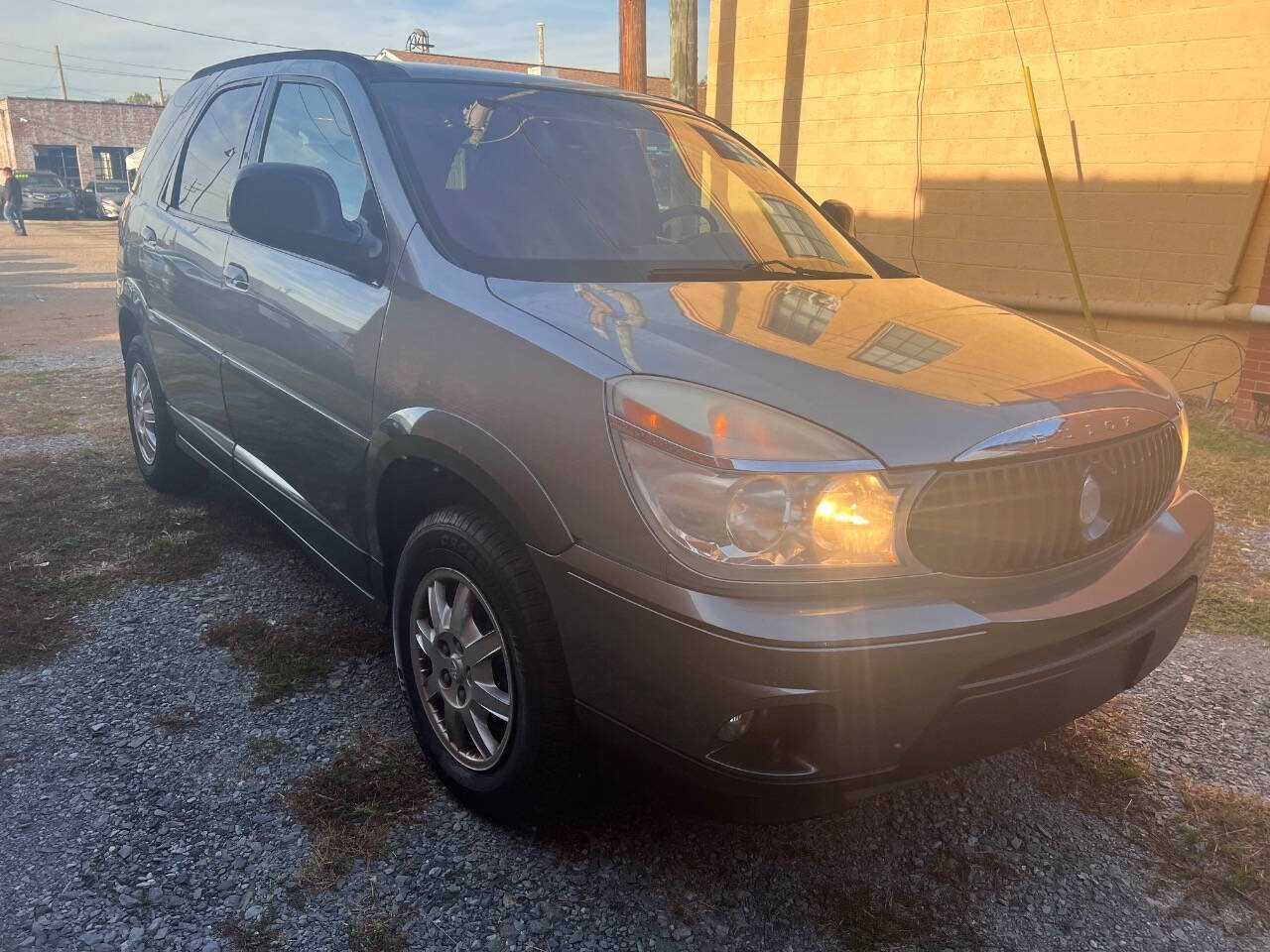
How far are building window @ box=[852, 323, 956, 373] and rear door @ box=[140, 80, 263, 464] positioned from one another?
7.80 feet

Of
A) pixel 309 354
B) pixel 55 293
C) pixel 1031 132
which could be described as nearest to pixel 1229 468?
pixel 1031 132

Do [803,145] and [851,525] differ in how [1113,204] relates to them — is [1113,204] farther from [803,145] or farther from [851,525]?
[851,525]

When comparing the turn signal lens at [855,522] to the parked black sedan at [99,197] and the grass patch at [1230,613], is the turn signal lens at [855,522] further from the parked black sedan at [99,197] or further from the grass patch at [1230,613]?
the parked black sedan at [99,197]

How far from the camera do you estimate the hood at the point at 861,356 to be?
192cm

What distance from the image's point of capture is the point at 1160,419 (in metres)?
2.27

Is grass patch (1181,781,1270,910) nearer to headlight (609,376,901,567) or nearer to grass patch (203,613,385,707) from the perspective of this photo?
headlight (609,376,901,567)

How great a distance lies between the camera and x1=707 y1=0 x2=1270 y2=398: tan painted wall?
7.05 metres

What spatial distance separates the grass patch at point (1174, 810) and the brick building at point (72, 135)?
54.7 m

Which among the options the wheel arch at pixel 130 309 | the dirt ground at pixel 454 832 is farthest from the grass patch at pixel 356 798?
the wheel arch at pixel 130 309

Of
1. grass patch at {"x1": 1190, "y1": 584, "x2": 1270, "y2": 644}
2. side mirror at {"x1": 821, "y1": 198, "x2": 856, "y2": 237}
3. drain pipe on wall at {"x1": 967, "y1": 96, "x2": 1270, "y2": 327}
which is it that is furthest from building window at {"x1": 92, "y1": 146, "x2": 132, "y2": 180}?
grass patch at {"x1": 1190, "y1": 584, "x2": 1270, "y2": 644}

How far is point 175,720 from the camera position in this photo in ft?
9.61

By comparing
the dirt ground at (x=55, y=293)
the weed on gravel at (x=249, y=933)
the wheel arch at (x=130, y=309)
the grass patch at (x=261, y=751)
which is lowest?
the dirt ground at (x=55, y=293)

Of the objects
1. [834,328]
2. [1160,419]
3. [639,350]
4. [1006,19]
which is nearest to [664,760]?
[639,350]

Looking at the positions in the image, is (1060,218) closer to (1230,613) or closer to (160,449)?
(1230,613)
